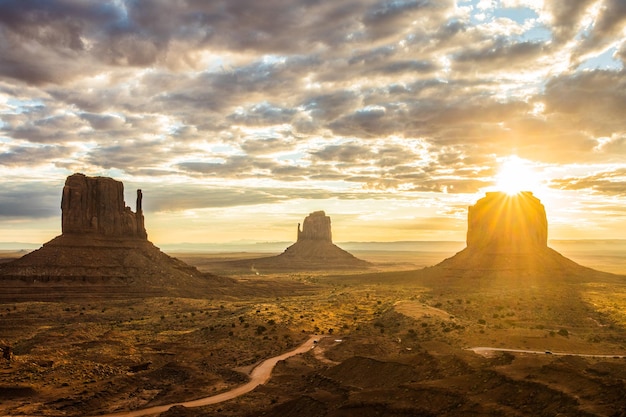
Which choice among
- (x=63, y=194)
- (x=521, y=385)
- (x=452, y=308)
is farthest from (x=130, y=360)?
(x=63, y=194)

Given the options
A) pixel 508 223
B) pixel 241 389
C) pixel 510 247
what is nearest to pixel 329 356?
pixel 241 389

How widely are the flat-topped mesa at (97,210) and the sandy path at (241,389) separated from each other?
81.8m

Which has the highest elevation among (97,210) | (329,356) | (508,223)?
(97,210)

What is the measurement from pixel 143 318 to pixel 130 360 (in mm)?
31104

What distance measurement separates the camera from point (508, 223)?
124 metres

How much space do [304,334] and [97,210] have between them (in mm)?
79524

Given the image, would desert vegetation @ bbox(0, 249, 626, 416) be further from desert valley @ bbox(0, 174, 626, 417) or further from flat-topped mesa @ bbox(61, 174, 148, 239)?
flat-topped mesa @ bbox(61, 174, 148, 239)

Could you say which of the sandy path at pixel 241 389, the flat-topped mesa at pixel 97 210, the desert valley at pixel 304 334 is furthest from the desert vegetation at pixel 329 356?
the flat-topped mesa at pixel 97 210

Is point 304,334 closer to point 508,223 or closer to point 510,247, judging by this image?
point 510,247

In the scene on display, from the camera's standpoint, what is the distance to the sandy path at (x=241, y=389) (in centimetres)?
3297

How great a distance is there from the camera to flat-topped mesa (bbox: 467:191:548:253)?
121812 mm

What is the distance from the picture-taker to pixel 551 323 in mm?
63281

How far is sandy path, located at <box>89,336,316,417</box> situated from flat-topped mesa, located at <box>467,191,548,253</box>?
86.8 metres

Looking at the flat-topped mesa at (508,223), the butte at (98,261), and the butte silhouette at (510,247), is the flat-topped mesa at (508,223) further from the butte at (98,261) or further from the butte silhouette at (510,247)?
the butte at (98,261)
